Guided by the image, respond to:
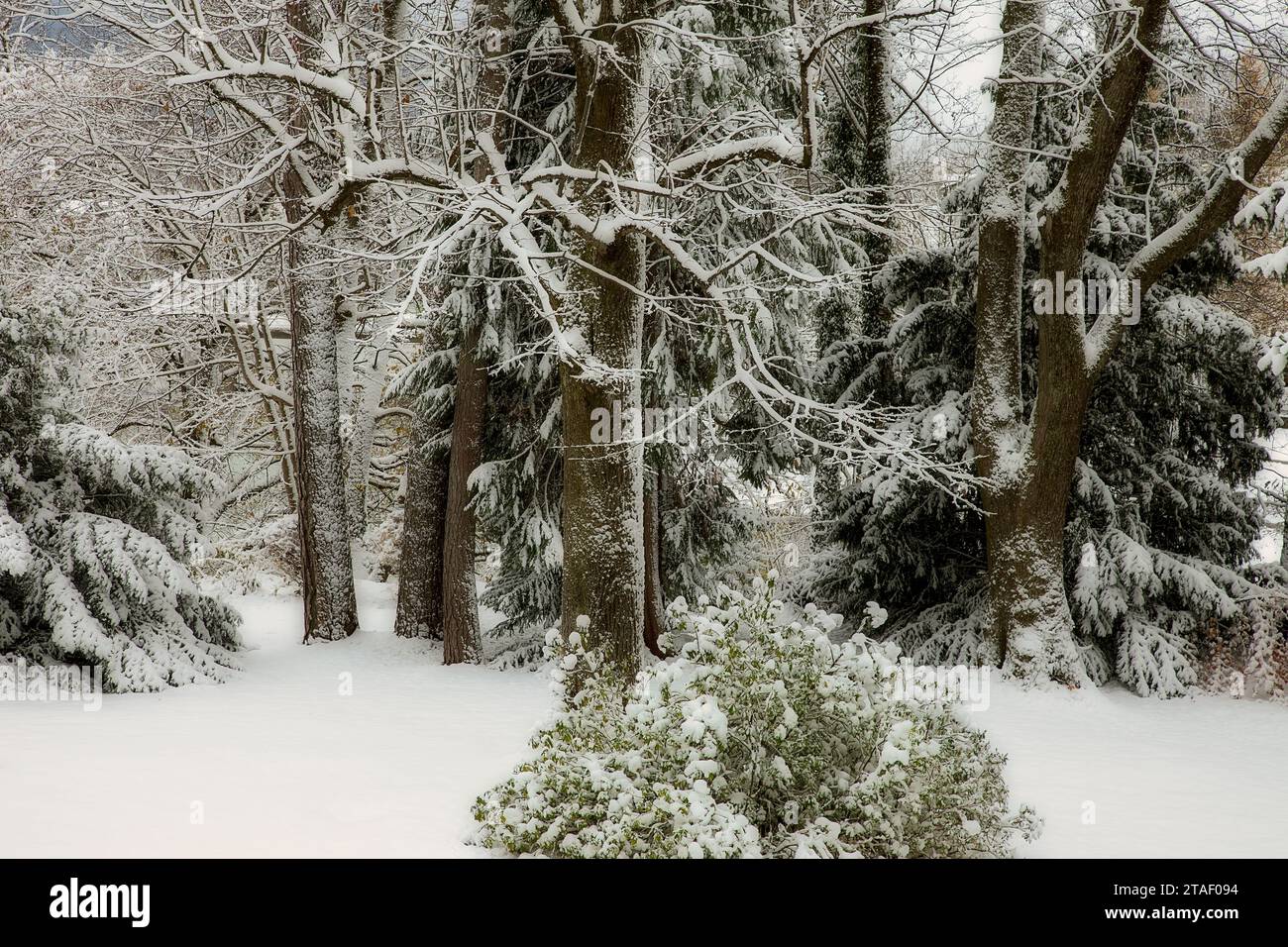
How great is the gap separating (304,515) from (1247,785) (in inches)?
377

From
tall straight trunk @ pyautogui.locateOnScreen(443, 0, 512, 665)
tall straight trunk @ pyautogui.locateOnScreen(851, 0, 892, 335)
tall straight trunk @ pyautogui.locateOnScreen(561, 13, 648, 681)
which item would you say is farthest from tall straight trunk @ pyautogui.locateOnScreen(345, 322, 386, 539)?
tall straight trunk @ pyautogui.locateOnScreen(561, 13, 648, 681)

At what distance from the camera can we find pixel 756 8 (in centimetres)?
1003

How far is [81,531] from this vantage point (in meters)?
9.24

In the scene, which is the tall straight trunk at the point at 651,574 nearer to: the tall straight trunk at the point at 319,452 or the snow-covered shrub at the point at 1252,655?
the tall straight trunk at the point at 319,452

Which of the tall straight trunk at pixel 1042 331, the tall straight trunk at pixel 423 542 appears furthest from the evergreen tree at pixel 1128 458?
the tall straight trunk at pixel 423 542

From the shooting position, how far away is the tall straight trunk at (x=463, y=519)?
1108cm

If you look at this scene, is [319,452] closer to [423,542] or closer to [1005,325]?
[423,542]

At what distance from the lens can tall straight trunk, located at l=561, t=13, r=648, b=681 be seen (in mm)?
7578

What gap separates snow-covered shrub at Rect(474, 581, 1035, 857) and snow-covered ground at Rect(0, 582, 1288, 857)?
1.86ft

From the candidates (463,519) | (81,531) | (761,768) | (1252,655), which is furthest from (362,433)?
(761,768)

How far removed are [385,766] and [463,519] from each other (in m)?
4.77

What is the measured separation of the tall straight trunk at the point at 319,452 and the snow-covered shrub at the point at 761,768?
291 inches
